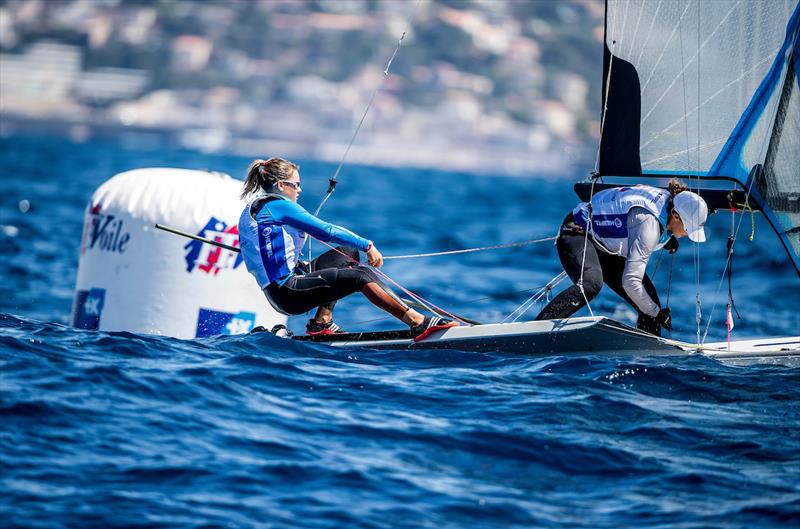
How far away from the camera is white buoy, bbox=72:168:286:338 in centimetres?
640

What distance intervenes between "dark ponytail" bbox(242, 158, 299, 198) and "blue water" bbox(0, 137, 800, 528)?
78 centimetres

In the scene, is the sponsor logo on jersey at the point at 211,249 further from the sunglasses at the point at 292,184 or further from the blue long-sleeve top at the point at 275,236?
the sunglasses at the point at 292,184

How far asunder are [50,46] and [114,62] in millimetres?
8007

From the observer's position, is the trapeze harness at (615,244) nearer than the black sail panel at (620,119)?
Yes

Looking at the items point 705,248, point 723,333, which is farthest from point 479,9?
point 723,333

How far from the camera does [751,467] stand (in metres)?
4.52

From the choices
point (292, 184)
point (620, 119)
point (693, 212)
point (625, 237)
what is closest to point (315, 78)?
point (620, 119)

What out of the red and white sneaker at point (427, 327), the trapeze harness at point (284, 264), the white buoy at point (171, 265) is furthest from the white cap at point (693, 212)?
the white buoy at point (171, 265)

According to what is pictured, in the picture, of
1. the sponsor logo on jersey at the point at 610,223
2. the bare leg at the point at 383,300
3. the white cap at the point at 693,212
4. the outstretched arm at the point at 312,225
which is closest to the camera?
the outstretched arm at the point at 312,225

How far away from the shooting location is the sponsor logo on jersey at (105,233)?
6469 mm

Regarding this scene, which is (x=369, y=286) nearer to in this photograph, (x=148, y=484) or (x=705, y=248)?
(x=148, y=484)

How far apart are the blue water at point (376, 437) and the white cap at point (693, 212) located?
65 cm

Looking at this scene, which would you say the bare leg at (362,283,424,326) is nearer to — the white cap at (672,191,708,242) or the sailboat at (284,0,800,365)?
the sailboat at (284,0,800,365)

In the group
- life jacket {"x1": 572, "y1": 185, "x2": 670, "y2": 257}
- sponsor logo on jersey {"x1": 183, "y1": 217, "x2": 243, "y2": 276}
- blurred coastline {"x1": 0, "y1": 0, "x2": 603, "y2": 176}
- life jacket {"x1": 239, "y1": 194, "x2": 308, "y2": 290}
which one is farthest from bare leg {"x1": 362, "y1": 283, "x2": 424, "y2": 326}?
blurred coastline {"x1": 0, "y1": 0, "x2": 603, "y2": 176}
